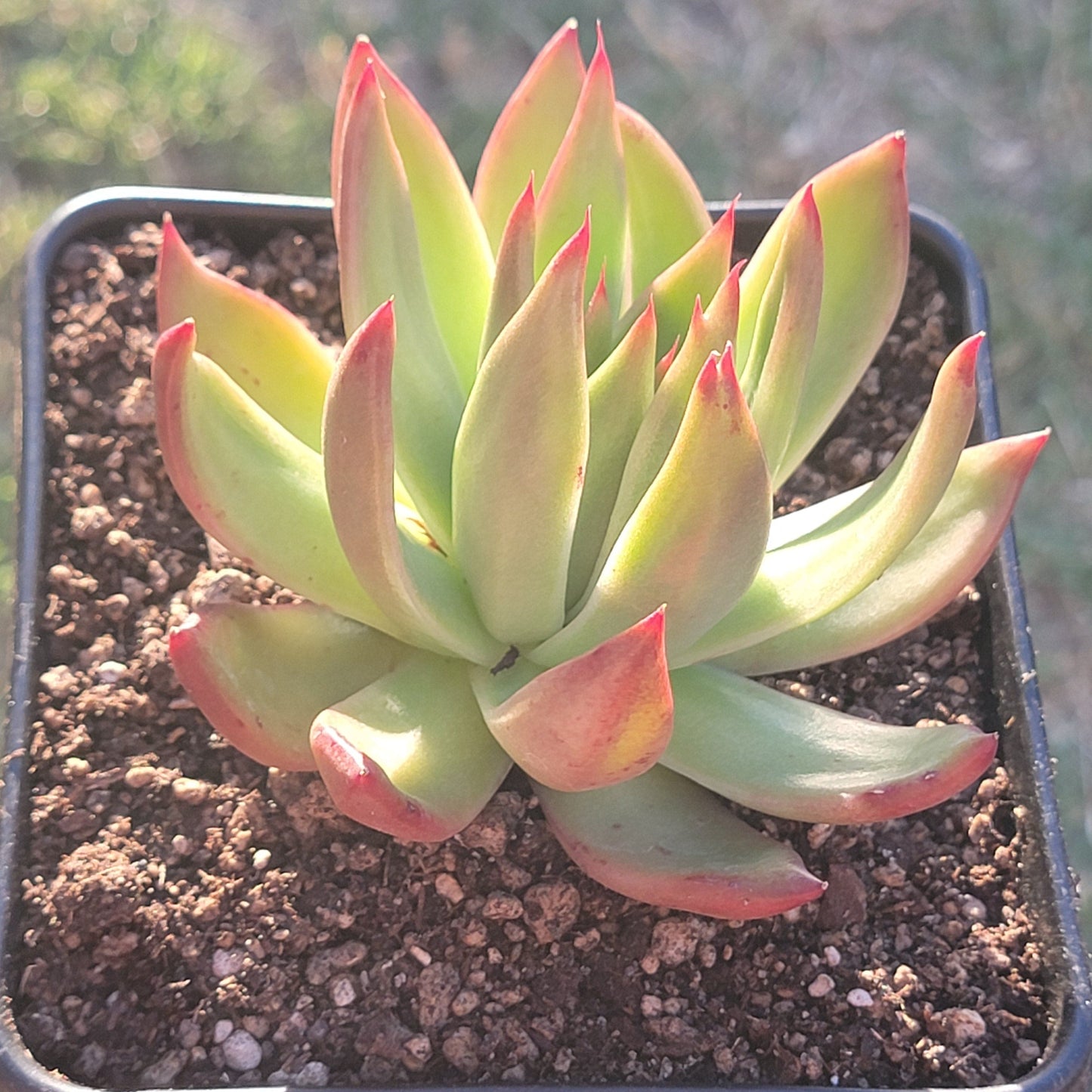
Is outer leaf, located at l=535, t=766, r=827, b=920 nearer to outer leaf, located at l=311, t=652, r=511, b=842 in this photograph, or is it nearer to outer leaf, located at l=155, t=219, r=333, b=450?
outer leaf, located at l=311, t=652, r=511, b=842

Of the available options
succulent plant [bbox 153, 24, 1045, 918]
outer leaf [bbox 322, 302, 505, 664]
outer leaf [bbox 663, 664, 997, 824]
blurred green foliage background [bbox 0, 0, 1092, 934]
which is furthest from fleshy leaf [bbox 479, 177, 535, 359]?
blurred green foliage background [bbox 0, 0, 1092, 934]

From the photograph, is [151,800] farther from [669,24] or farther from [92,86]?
[669,24]

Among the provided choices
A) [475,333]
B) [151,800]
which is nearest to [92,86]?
[475,333]

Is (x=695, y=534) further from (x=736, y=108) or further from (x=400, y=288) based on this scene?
(x=736, y=108)

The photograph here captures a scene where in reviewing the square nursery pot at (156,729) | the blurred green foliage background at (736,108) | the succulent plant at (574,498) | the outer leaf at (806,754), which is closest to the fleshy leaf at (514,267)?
the succulent plant at (574,498)

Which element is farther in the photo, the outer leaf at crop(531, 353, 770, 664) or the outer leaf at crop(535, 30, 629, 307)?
the outer leaf at crop(535, 30, 629, 307)

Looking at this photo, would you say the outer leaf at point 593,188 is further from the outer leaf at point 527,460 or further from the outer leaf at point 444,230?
the outer leaf at point 527,460
